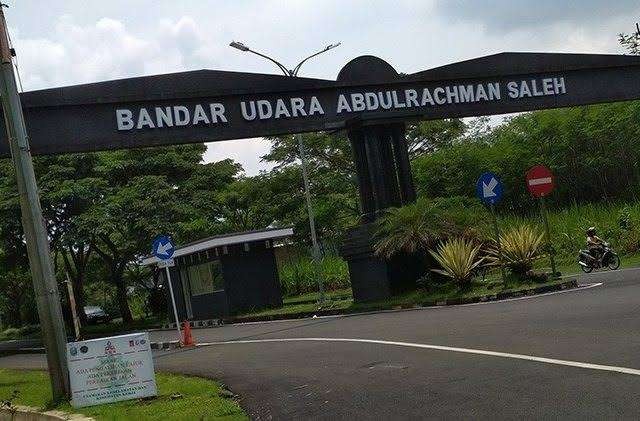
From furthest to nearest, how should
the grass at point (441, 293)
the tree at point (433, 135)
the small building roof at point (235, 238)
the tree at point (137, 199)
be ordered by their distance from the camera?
the tree at point (433, 135)
the tree at point (137, 199)
the small building roof at point (235, 238)
the grass at point (441, 293)

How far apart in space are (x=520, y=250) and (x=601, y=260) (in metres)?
3.81

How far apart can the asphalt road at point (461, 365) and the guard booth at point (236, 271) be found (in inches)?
550

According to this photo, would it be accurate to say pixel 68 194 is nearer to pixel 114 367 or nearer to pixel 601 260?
pixel 601 260

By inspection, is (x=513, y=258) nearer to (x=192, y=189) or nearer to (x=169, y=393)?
(x=169, y=393)

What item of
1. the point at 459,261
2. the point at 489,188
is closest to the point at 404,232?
the point at 459,261

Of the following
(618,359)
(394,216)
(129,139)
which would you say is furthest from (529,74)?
(618,359)

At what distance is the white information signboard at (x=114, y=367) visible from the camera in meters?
10.3

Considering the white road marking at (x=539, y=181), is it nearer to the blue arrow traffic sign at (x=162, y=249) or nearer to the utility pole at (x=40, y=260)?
the blue arrow traffic sign at (x=162, y=249)

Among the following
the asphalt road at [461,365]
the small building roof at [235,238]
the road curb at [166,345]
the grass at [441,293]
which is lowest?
the road curb at [166,345]

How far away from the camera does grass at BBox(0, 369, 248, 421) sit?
8617 mm

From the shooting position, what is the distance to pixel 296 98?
20953 mm

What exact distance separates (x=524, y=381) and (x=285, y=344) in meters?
7.86

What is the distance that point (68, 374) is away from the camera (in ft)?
35.0

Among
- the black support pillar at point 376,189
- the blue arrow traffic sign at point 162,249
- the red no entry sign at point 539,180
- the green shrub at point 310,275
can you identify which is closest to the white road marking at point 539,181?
the red no entry sign at point 539,180
